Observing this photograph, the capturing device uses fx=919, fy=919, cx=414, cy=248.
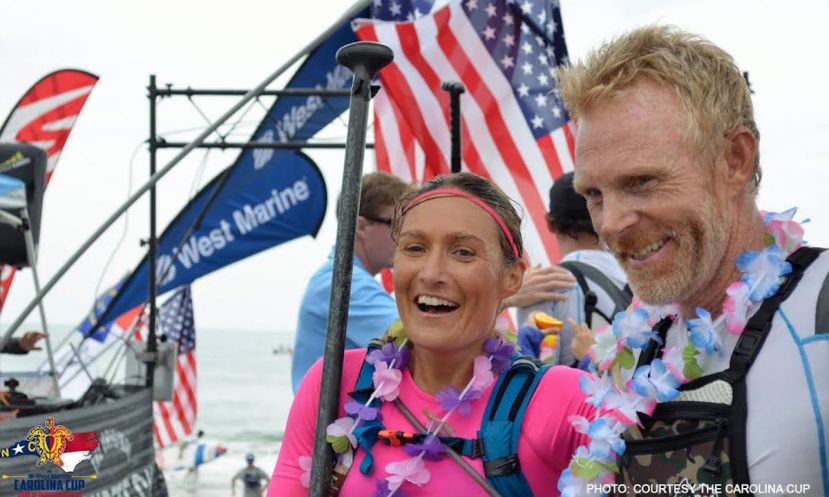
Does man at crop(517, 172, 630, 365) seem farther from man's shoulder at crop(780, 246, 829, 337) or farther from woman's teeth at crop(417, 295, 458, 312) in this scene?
man's shoulder at crop(780, 246, 829, 337)

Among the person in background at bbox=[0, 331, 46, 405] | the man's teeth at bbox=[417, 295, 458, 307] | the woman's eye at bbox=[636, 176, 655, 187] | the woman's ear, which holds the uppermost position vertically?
the woman's eye at bbox=[636, 176, 655, 187]

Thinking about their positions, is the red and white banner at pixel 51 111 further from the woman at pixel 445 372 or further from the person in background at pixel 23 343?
the woman at pixel 445 372

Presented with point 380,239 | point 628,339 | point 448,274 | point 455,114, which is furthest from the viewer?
point 455,114

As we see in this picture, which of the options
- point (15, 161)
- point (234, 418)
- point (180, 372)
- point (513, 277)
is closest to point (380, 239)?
point (513, 277)

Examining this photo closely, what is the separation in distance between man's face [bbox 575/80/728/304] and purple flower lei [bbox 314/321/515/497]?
1.88ft

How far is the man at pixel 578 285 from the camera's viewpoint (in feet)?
10.2

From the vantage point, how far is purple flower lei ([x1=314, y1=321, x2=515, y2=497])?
6.40 feet

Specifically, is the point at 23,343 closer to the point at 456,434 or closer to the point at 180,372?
the point at 456,434

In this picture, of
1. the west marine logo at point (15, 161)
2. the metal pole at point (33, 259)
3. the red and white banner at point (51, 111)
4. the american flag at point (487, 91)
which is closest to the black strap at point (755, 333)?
the american flag at point (487, 91)

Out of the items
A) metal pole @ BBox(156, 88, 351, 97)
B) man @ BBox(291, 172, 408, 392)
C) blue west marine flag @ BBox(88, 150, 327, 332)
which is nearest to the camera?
man @ BBox(291, 172, 408, 392)

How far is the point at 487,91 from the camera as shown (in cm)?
653

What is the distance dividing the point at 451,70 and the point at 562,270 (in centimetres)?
349

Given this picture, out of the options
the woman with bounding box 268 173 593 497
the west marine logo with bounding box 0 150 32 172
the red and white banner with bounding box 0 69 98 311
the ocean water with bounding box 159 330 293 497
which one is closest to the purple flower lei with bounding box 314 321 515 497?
the woman with bounding box 268 173 593 497

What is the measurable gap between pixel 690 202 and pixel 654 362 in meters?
0.29
